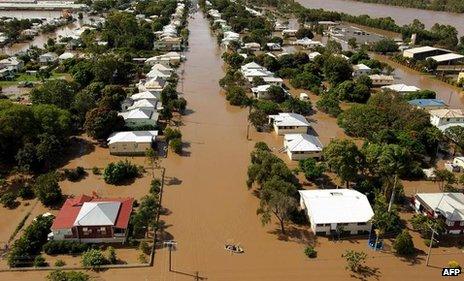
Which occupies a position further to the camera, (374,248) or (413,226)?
(413,226)

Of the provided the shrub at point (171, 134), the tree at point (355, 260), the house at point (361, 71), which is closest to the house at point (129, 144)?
the shrub at point (171, 134)

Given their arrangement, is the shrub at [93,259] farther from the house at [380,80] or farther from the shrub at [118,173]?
the house at [380,80]

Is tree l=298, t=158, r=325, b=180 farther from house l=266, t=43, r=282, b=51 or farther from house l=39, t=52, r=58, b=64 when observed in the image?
house l=266, t=43, r=282, b=51

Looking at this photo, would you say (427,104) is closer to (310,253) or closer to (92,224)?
(310,253)

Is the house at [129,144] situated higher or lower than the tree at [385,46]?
lower

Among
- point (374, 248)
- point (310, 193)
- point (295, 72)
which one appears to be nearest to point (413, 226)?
point (374, 248)

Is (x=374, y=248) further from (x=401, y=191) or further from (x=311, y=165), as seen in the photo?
(x=311, y=165)

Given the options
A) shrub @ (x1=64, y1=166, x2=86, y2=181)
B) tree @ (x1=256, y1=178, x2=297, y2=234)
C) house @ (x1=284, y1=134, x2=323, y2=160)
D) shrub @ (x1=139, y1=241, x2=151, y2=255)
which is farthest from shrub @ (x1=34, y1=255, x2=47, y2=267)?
house @ (x1=284, y1=134, x2=323, y2=160)
